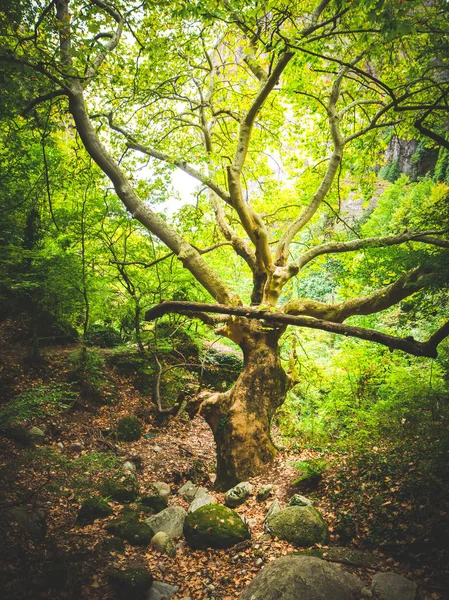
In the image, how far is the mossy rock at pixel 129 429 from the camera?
6989mm

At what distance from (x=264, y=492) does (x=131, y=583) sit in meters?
2.43

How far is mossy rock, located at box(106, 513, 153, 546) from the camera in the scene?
4051 millimetres

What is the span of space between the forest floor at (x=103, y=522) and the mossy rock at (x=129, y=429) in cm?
15

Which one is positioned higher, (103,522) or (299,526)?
(299,526)

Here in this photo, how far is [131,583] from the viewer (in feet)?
10.2

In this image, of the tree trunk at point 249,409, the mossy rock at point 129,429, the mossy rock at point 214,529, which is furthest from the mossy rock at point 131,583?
the mossy rock at point 129,429

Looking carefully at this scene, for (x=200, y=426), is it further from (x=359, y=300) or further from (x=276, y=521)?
(x=359, y=300)

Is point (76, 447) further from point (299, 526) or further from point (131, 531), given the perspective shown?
point (299, 526)

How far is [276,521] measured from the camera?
4.07 meters

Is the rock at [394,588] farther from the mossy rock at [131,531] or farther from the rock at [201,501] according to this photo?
the mossy rock at [131,531]

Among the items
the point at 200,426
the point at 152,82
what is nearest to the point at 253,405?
the point at 200,426

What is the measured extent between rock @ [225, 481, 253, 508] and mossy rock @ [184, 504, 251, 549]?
581 mm

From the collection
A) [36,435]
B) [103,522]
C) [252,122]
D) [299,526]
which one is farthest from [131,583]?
[252,122]

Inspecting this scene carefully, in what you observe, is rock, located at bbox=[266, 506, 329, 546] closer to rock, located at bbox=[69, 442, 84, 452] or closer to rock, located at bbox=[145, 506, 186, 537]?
rock, located at bbox=[145, 506, 186, 537]
